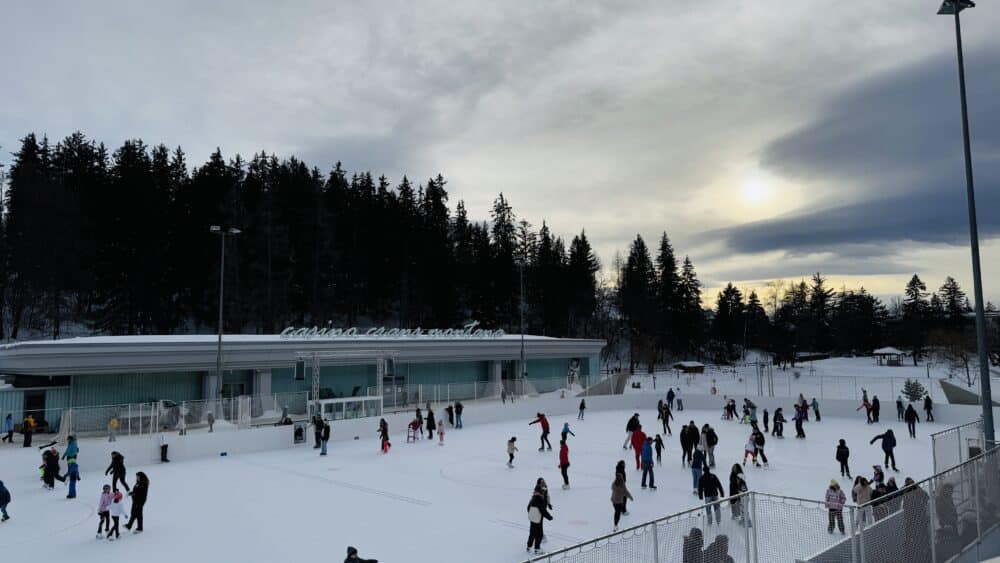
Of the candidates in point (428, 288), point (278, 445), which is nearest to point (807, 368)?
point (428, 288)

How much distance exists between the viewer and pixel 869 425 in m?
30.6

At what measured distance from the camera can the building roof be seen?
2825cm

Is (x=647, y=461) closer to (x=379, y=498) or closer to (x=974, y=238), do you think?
(x=379, y=498)

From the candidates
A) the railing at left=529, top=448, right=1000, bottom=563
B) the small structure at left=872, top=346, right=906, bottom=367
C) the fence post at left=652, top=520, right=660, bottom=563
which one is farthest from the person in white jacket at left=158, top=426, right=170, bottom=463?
the small structure at left=872, top=346, right=906, bottom=367

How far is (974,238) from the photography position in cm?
1480

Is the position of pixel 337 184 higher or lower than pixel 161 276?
higher

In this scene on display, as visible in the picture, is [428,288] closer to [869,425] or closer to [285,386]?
[285,386]

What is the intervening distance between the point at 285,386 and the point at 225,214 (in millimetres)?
31567

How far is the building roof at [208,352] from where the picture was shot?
28250mm

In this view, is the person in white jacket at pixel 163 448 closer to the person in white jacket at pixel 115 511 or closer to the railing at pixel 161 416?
the railing at pixel 161 416

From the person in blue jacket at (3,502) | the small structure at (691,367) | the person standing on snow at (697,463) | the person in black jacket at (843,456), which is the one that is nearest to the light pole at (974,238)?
the person in black jacket at (843,456)

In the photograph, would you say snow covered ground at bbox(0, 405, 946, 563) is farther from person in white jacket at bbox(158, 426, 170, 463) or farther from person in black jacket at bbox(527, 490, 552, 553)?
person in white jacket at bbox(158, 426, 170, 463)

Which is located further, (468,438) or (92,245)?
(92,245)

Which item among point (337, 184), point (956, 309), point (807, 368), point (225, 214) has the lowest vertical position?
point (807, 368)
